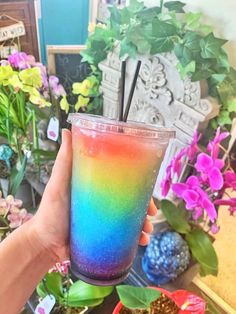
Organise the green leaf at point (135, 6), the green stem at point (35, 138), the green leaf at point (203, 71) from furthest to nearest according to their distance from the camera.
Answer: the green stem at point (35, 138)
the green leaf at point (135, 6)
the green leaf at point (203, 71)

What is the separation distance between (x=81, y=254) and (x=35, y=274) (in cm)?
19

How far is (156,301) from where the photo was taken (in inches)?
36.2

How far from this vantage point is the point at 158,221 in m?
1.14

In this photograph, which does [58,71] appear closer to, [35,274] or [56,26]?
[56,26]

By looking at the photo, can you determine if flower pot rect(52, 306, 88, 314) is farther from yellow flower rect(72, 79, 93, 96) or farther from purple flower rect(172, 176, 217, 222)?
yellow flower rect(72, 79, 93, 96)

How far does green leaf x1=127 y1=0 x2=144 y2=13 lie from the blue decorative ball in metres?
0.72

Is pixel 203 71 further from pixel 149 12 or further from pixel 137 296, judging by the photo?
pixel 137 296

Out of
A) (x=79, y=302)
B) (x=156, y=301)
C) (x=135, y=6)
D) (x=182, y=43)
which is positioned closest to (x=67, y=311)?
(x=79, y=302)

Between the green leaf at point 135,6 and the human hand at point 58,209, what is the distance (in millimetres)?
626

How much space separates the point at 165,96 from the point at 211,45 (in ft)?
0.74

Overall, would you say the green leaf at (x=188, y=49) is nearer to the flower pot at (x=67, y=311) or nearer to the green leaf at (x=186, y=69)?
the green leaf at (x=186, y=69)

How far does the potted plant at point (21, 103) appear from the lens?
0.96 m

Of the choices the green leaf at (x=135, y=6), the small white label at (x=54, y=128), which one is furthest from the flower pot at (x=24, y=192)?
the green leaf at (x=135, y=6)

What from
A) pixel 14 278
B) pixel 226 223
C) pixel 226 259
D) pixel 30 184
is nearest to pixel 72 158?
pixel 14 278
